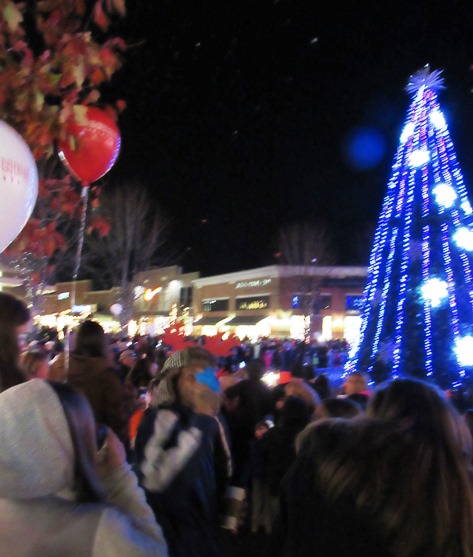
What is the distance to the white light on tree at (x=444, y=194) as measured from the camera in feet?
42.2

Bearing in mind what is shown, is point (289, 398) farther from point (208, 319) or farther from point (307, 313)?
point (208, 319)

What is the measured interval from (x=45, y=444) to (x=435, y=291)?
1183 cm

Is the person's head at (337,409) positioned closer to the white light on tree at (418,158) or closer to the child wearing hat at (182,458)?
the child wearing hat at (182,458)

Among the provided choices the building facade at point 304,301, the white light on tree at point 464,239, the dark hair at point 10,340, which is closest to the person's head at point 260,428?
the dark hair at point 10,340

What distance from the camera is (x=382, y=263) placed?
44.7ft

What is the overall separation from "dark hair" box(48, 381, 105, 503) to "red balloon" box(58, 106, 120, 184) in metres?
2.46

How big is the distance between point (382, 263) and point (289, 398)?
30.2 ft

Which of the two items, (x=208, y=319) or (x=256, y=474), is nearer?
(x=256, y=474)

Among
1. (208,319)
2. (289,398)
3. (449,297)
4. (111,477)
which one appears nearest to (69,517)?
(111,477)

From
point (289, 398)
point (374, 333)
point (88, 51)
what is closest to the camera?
point (88, 51)

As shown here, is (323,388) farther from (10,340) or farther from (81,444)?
(81,444)

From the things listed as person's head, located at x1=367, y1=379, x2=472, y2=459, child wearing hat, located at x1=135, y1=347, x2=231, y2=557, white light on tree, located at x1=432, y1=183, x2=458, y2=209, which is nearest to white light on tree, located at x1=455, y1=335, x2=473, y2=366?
white light on tree, located at x1=432, y1=183, x2=458, y2=209

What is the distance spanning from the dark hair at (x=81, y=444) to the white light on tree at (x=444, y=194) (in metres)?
12.5

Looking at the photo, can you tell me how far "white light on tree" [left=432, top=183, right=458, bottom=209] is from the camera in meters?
12.9
